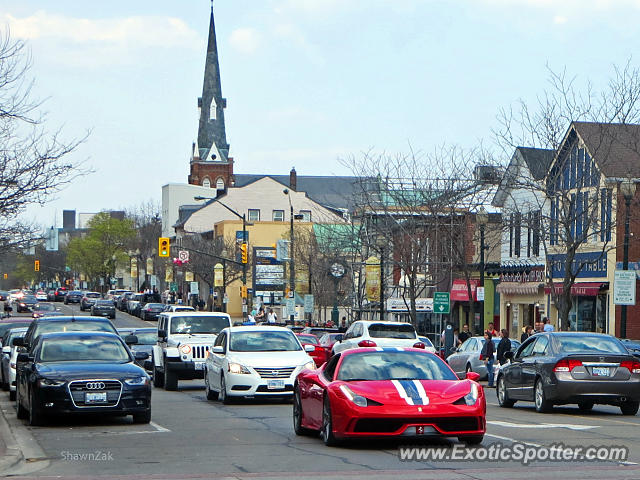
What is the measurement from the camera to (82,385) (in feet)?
55.3

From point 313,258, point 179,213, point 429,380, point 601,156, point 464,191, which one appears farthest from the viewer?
point 179,213

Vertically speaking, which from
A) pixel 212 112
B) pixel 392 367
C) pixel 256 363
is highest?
pixel 212 112

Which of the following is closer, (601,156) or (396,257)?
(601,156)

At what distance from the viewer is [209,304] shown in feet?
330

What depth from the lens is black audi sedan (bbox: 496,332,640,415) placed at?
19453 millimetres

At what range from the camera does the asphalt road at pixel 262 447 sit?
11695mm

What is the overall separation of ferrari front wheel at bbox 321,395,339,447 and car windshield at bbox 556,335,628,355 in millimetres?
7415

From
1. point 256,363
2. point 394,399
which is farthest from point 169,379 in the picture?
point 394,399

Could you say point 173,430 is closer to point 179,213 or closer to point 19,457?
point 19,457

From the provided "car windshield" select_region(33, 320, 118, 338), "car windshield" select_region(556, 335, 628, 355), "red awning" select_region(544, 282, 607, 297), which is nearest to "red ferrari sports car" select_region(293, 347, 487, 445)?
"car windshield" select_region(556, 335, 628, 355)

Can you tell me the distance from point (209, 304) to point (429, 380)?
87.6m

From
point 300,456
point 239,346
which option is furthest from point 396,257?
point 300,456
